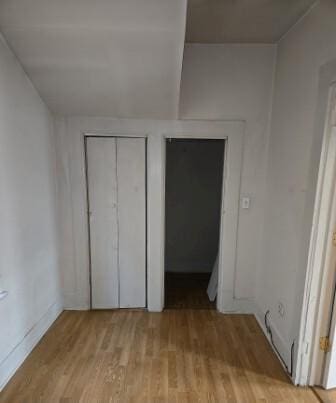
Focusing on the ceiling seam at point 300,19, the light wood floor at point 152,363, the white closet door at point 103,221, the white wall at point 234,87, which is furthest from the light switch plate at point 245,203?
the ceiling seam at point 300,19

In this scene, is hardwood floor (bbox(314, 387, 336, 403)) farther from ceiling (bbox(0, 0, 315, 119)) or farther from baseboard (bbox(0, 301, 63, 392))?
ceiling (bbox(0, 0, 315, 119))

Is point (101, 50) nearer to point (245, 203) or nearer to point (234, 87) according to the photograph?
point (234, 87)

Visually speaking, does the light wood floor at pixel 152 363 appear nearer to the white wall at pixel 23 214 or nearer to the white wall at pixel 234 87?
the white wall at pixel 23 214

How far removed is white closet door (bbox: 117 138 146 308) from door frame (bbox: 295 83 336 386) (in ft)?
4.92

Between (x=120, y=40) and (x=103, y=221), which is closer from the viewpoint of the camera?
(x=120, y=40)

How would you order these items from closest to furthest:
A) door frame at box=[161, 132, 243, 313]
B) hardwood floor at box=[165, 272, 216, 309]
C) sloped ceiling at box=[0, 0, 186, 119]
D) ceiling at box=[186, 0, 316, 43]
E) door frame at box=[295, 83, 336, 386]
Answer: sloped ceiling at box=[0, 0, 186, 119] < door frame at box=[295, 83, 336, 386] < ceiling at box=[186, 0, 316, 43] < door frame at box=[161, 132, 243, 313] < hardwood floor at box=[165, 272, 216, 309]

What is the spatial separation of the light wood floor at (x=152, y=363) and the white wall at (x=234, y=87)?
161 cm

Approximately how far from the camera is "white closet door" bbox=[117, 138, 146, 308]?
8.00ft

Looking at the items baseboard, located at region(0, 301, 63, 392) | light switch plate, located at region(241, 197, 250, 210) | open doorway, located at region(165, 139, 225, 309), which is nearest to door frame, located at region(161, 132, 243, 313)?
light switch plate, located at region(241, 197, 250, 210)

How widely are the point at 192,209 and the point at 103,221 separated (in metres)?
1.50

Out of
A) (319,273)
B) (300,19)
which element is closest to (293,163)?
(319,273)

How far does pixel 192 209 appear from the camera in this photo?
3.64 meters

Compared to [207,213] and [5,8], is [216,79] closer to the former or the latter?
[5,8]

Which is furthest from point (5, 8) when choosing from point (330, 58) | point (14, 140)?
point (330, 58)
